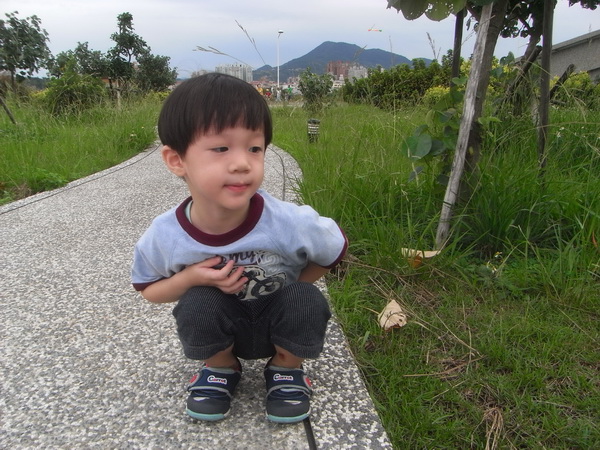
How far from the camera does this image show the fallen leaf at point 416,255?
1948mm

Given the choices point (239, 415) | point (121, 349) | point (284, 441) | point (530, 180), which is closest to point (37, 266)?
point (121, 349)

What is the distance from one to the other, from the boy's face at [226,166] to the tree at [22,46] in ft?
61.6

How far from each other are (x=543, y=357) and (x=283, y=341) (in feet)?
2.71

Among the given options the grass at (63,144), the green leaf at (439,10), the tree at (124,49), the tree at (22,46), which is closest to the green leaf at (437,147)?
the green leaf at (439,10)

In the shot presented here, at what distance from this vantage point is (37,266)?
226 centimetres

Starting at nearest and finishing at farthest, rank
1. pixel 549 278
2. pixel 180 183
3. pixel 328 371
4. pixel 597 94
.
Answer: pixel 328 371
pixel 549 278
pixel 597 94
pixel 180 183

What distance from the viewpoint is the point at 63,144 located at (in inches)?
207

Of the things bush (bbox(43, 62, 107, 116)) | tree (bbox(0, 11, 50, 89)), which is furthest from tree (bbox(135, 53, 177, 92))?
bush (bbox(43, 62, 107, 116))

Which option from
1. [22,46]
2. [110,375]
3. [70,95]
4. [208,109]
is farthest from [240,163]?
[22,46]

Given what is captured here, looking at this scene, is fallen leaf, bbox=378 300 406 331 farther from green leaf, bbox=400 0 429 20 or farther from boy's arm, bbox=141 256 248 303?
green leaf, bbox=400 0 429 20

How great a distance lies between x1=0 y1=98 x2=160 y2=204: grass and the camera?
13.1 feet

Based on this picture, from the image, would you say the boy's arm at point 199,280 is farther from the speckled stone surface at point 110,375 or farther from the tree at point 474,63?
the tree at point 474,63

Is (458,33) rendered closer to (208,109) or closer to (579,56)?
(208,109)

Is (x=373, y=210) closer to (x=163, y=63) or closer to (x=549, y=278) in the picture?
(x=549, y=278)
